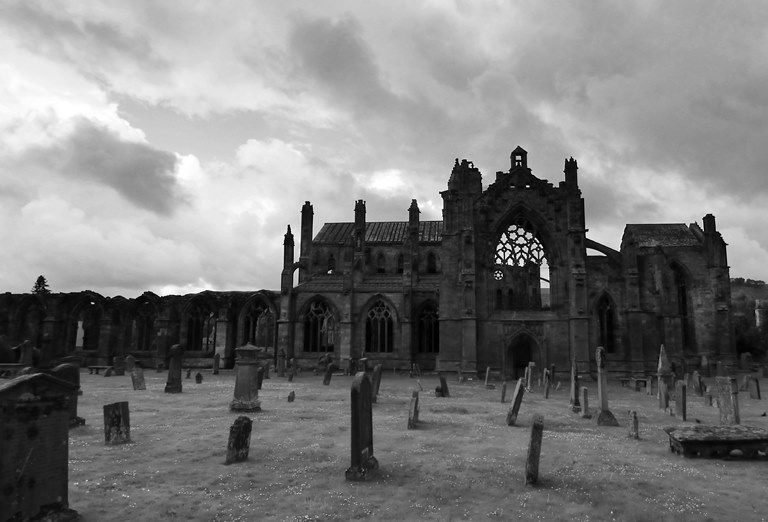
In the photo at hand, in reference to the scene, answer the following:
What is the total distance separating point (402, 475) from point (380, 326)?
102ft

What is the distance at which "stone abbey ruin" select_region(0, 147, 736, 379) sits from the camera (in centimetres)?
3031

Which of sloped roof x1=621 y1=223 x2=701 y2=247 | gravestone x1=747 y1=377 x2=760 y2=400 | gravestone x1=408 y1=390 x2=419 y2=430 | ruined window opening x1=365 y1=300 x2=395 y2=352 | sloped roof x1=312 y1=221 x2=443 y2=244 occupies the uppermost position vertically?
sloped roof x1=312 y1=221 x2=443 y2=244

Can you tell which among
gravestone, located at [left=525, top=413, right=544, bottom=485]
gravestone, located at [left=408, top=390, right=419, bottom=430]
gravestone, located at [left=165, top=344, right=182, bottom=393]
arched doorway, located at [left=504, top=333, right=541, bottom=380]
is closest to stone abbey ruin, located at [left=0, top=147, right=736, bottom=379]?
arched doorway, located at [left=504, top=333, right=541, bottom=380]

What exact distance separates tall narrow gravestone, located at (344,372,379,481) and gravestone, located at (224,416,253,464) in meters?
2.03

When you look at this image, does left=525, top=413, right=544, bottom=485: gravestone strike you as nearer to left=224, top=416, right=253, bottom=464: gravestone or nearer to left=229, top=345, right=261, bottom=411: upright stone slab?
left=224, top=416, right=253, bottom=464: gravestone

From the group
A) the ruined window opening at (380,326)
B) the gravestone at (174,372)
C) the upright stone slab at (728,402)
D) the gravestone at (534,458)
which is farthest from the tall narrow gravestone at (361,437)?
the ruined window opening at (380,326)

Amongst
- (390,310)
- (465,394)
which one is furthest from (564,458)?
(390,310)

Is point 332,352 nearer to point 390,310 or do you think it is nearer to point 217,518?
point 390,310

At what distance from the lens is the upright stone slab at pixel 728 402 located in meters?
13.4

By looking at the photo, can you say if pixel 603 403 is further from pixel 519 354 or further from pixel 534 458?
pixel 519 354

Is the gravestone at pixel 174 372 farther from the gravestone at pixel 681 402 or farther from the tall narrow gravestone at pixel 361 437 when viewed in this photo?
the gravestone at pixel 681 402

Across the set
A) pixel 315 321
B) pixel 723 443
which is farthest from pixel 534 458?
pixel 315 321

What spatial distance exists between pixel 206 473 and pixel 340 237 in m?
45.9

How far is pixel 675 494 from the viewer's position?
734 cm
